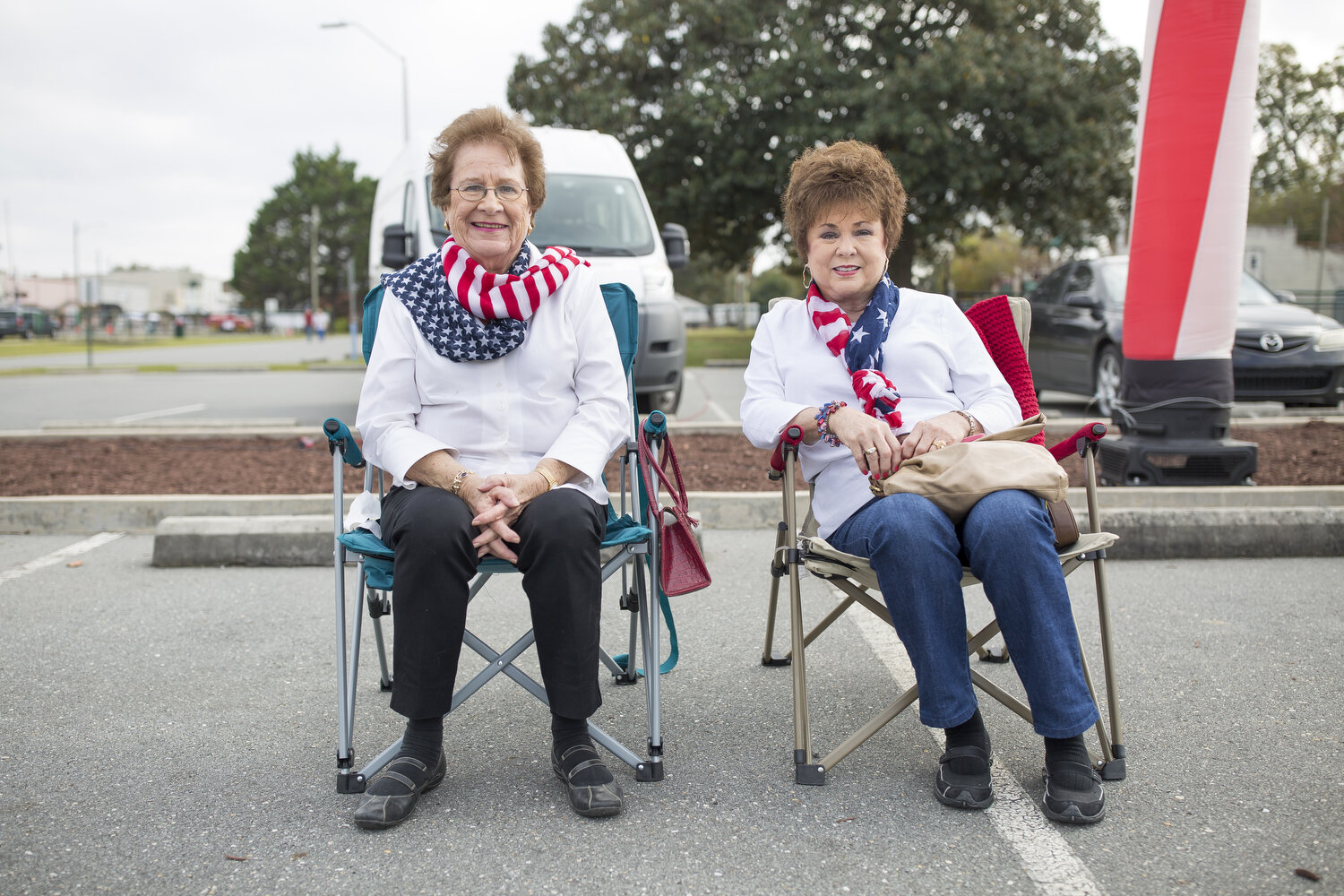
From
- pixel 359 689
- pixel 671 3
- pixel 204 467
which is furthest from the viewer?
pixel 671 3

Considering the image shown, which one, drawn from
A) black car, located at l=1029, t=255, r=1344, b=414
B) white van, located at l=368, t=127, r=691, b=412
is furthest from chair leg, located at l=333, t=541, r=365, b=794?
black car, located at l=1029, t=255, r=1344, b=414

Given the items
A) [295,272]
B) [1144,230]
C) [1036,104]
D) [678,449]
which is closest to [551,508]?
[1144,230]

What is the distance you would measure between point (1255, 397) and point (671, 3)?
545 inches

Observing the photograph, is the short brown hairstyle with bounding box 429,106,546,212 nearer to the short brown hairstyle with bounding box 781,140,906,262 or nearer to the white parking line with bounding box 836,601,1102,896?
the short brown hairstyle with bounding box 781,140,906,262

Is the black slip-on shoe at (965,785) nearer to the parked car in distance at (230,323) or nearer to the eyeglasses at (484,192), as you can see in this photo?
the eyeglasses at (484,192)

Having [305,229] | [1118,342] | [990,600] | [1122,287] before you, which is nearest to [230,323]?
[305,229]

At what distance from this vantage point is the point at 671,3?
18938mm

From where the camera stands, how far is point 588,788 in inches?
94.0

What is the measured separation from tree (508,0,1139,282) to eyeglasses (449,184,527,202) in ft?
49.8

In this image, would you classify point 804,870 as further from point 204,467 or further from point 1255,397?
point 1255,397

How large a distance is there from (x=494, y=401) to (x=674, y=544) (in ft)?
2.07

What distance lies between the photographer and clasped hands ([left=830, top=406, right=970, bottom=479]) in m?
2.55

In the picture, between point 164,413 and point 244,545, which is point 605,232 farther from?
point 164,413

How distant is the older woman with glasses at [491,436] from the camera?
240 centimetres
